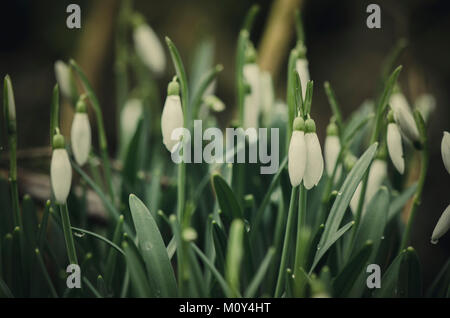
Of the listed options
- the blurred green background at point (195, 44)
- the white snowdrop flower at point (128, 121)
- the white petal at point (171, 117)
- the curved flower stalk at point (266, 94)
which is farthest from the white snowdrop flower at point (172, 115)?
the blurred green background at point (195, 44)

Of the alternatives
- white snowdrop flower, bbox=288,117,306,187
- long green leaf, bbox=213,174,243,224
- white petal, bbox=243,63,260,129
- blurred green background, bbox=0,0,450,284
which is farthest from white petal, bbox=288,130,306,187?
blurred green background, bbox=0,0,450,284

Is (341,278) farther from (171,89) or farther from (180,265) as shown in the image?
(171,89)

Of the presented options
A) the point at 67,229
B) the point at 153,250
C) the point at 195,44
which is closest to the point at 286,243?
the point at 153,250

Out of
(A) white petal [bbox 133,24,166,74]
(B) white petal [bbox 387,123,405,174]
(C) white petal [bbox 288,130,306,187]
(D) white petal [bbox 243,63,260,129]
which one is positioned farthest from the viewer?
(A) white petal [bbox 133,24,166,74]

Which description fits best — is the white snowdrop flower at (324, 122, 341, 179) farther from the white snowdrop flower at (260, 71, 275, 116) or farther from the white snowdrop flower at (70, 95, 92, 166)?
the white snowdrop flower at (70, 95, 92, 166)

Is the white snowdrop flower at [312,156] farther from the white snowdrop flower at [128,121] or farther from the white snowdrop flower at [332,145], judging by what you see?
the white snowdrop flower at [128,121]

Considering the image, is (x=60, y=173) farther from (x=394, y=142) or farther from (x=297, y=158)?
(x=394, y=142)
